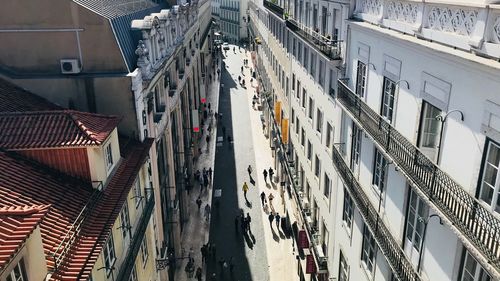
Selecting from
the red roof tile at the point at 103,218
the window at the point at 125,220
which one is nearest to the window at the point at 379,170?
the red roof tile at the point at 103,218

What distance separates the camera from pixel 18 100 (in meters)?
20.8

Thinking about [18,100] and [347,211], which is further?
[347,211]

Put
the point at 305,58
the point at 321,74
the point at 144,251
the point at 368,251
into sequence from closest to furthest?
the point at 368,251
the point at 144,251
the point at 321,74
the point at 305,58

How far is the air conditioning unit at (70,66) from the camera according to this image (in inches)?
879

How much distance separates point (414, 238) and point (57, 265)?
1109cm

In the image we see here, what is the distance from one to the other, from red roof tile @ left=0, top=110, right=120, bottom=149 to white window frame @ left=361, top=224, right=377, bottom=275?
11594 mm

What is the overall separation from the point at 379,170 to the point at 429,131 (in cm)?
427

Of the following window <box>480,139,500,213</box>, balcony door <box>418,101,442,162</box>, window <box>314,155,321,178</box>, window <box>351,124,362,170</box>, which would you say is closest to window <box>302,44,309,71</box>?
window <box>314,155,321,178</box>

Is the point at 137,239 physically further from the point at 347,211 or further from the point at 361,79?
the point at 361,79

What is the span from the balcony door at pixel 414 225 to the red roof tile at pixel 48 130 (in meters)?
11.3

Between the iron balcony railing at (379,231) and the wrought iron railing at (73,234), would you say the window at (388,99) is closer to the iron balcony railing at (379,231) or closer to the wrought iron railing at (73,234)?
the iron balcony railing at (379,231)

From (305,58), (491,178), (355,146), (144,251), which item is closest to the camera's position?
(491,178)

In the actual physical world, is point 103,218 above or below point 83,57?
below

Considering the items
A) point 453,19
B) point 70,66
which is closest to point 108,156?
point 70,66
